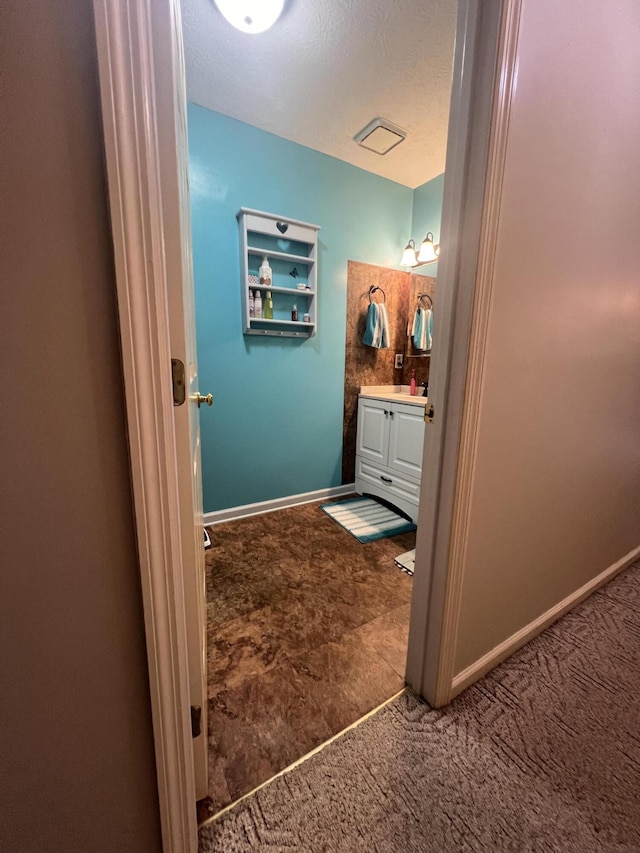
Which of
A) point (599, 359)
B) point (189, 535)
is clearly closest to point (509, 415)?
point (599, 359)

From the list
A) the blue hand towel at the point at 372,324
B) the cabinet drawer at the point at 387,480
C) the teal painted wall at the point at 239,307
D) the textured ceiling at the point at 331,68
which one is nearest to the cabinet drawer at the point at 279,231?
the teal painted wall at the point at 239,307

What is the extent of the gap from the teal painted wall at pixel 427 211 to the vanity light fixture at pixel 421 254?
0.19 ft

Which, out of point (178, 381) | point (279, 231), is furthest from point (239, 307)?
point (178, 381)

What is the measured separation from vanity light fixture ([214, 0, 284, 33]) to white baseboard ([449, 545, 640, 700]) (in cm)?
279

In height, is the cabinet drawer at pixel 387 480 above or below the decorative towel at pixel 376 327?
below

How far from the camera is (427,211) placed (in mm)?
2709

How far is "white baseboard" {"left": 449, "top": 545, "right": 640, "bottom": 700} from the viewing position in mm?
1187

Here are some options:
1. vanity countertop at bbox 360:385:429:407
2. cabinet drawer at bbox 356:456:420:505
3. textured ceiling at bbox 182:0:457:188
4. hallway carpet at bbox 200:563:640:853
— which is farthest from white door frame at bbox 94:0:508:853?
vanity countertop at bbox 360:385:429:407

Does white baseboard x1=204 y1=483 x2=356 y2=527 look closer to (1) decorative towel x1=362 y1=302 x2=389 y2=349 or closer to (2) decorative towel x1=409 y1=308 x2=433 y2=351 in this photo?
(1) decorative towel x1=362 y1=302 x2=389 y2=349

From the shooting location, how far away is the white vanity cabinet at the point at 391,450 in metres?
2.28

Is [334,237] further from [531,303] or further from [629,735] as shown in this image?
→ [629,735]

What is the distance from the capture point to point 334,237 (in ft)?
8.19

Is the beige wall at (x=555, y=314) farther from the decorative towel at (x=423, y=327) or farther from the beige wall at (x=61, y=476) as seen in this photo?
the decorative towel at (x=423, y=327)

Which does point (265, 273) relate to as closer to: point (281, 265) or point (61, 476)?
point (281, 265)
